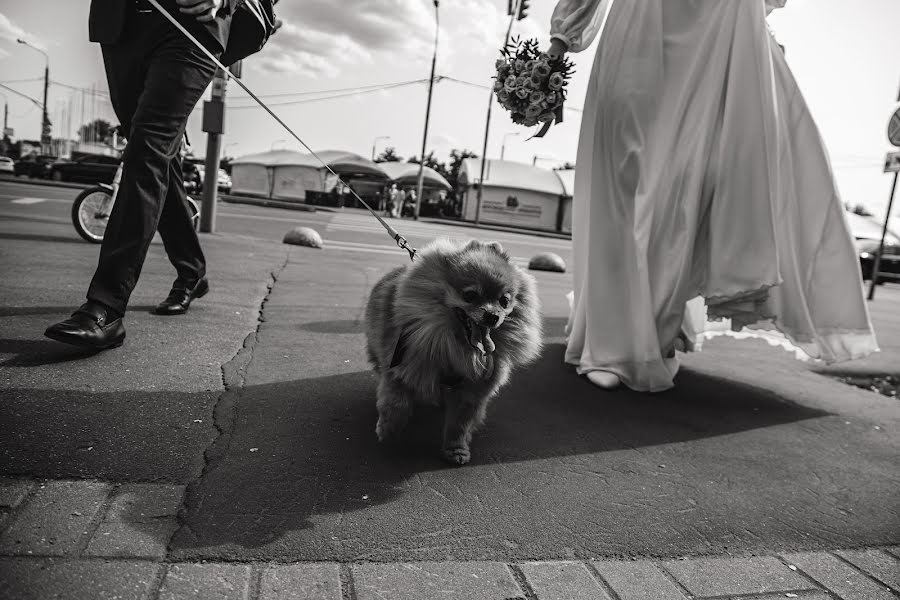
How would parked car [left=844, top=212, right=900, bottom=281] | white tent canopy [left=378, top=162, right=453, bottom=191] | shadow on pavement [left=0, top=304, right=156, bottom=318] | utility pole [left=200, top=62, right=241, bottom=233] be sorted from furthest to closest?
white tent canopy [left=378, top=162, right=453, bottom=191], parked car [left=844, top=212, right=900, bottom=281], utility pole [left=200, top=62, right=241, bottom=233], shadow on pavement [left=0, top=304, right=156, bottom=318]

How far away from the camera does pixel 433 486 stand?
6.76 feet

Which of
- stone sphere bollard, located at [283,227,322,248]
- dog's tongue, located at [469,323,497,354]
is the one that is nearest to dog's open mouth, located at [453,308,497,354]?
dog's tongue, located at [469,323,497,354]

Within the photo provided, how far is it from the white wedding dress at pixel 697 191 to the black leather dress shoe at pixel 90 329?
2.42m

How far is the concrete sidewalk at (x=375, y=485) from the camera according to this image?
1512 millimetres

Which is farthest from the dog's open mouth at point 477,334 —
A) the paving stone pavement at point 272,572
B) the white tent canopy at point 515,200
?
the white tent canopy at point 515,200

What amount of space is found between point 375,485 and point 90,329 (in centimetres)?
156

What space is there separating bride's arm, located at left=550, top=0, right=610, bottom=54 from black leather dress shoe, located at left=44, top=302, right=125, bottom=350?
8.65 ft

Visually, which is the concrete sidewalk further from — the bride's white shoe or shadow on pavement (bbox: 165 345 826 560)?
the bride's white shoe

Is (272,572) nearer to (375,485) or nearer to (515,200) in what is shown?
(375,485)

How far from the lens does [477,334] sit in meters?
2.24

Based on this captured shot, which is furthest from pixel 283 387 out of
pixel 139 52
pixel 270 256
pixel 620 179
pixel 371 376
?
pixel 270 256

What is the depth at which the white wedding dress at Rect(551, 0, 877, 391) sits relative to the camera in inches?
128

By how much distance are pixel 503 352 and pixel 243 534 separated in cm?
113

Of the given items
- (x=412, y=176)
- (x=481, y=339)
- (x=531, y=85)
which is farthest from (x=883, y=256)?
(x=412, y=176)
